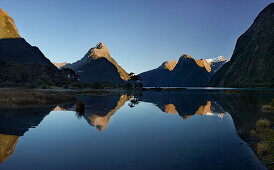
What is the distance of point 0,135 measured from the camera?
1614cm

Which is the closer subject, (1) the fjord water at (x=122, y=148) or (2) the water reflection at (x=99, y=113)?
→ (1) the fjord water at (x=122, y=148)

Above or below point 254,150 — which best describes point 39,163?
below

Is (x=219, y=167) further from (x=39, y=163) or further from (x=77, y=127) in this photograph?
(x=77, y=127)

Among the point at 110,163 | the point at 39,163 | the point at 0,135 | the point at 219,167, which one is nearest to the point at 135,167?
the point at 110,163

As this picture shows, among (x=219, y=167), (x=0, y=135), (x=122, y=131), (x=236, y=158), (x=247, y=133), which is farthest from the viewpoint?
(x=122, y=131)

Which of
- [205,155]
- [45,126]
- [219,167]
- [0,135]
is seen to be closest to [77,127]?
[45,126]

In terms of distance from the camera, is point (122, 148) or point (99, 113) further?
point (99, 113)

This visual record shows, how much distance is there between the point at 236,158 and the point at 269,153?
8.20ft

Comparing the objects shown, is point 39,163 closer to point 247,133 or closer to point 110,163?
point 110,163

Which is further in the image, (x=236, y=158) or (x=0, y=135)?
(x=0, y=135)

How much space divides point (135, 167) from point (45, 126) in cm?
1501

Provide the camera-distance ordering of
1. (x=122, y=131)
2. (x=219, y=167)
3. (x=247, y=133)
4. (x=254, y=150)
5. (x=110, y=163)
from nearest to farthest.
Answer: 1. (x=219, y=167)
2. (x=110, y=163)
3. (x=254, y=150)
4. (x=247, y=133)
5. (x=122, y=131)

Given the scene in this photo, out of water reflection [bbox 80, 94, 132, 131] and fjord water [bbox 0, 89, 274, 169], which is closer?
fjord water [bbox 0, 89, 274, 169]

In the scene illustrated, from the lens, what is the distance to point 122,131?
63.1ft
